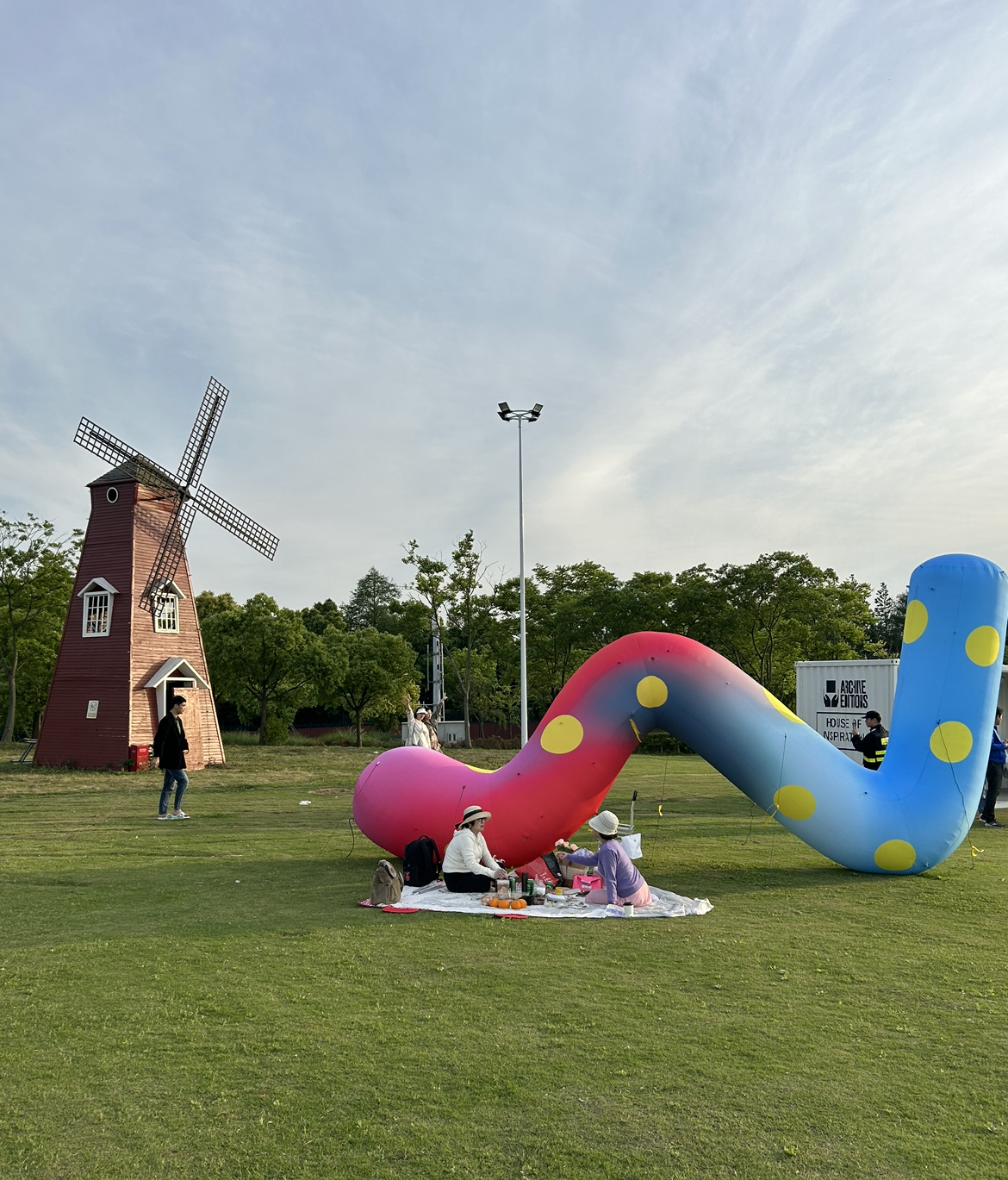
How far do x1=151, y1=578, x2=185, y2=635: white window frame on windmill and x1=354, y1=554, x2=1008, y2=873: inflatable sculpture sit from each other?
63.8ft

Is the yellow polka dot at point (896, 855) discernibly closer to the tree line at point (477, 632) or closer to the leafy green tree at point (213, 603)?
the tree line at point (477, 632)

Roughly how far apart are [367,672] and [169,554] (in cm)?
1911

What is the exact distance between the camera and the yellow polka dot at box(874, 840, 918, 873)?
10641 mm

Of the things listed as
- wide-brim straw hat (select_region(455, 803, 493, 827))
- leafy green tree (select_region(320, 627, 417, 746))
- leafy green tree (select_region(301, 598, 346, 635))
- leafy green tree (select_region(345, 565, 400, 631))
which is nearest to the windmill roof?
leafy green tree (select_region(320, 627, 417, 746))

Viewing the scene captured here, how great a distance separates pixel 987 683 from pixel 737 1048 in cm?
740

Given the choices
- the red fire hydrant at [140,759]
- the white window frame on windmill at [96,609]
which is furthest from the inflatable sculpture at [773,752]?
the white window frame on windmill at [96,609]

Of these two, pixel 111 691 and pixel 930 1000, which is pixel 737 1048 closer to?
pixel 930 1000

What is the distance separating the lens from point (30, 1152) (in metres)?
4.14

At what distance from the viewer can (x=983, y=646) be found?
10984 millimetres

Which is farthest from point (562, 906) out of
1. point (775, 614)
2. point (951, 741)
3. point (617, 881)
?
point (775, 614)

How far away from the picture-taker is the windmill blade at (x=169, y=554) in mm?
27969

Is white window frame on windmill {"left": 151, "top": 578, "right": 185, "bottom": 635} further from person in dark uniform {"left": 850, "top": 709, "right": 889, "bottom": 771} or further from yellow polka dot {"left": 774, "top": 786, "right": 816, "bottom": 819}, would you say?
yellow polka dot {"left": 774, "top": 786, "right": 816, "bottom": 819}

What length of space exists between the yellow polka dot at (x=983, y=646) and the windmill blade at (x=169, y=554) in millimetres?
23682

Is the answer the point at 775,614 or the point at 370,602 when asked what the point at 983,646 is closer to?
the point at 775,614
